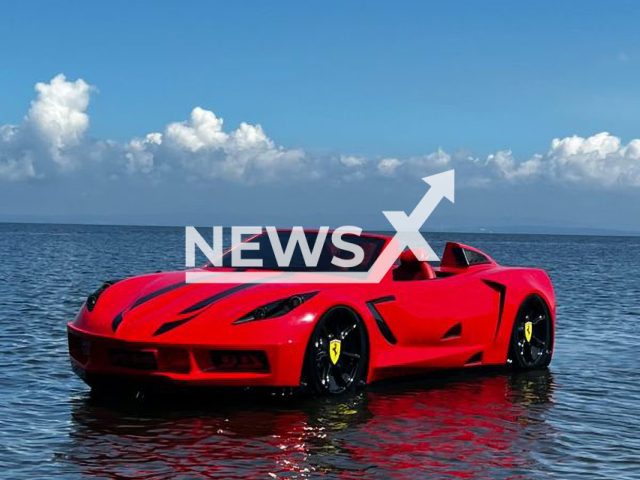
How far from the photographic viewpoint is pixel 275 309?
24.8 feet

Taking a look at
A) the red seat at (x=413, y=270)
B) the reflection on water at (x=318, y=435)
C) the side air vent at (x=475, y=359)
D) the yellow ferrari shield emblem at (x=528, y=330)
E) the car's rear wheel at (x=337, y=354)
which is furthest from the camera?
the yellow ferrari shield emblem at (x=528, y=330)

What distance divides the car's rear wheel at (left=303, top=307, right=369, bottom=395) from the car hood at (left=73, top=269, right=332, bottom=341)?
0.30m

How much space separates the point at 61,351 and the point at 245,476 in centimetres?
590

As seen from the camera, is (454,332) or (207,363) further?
(454,332)

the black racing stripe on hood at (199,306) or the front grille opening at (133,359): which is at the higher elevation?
the black racing stripe on hood at (199,306)

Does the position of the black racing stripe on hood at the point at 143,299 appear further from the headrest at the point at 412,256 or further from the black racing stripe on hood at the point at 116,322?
the headrest at the point at 412,256

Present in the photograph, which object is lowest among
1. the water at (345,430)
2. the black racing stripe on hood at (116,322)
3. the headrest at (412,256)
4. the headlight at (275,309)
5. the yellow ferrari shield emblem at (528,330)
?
the water at (345,430)

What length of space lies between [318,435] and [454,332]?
287 centimetres

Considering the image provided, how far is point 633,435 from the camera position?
23.1ft

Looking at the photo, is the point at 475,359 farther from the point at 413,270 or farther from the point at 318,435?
the point at 318,435

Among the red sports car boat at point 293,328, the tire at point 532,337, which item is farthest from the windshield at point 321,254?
the tire at point 532,337

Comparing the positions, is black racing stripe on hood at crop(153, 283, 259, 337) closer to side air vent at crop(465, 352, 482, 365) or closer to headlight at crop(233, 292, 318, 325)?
headlight at crop(233, 292, 318, 325)

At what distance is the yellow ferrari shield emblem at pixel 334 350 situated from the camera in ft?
25.7

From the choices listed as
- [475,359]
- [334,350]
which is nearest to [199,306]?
[334,350]
